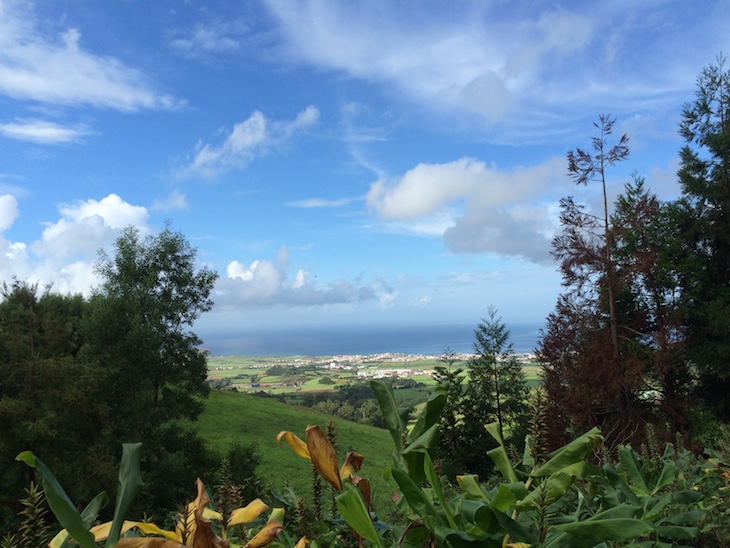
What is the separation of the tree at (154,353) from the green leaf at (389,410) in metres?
14.6

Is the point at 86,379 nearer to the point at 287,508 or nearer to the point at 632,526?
the point at 287,508

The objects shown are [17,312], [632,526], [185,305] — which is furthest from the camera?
[185,305]

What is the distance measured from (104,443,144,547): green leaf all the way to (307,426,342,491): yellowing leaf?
265 millimetres

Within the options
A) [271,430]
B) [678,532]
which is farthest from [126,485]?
[271,430]

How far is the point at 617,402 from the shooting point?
11.5 meters

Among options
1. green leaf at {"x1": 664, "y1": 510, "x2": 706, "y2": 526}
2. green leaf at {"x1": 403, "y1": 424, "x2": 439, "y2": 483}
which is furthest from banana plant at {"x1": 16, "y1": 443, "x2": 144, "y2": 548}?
green leaf at {"x1": 664, "y1": 510, "x2": 706, "y2": 526}

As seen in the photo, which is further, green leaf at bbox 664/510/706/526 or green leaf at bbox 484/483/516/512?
green leaf at bbox 664/510/706/526

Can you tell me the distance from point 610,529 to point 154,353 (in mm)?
17689

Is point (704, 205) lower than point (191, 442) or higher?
higher

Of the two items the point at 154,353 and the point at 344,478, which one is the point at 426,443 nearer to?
the point at 344,478

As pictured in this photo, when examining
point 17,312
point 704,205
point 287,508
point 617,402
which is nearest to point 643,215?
→ point 617,402

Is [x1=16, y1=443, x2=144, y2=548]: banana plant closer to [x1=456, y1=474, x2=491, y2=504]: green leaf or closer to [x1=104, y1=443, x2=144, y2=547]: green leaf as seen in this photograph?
[x1=104, y1=443, x2=144, y2=547]: green leaf

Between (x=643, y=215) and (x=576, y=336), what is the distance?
3.36 m

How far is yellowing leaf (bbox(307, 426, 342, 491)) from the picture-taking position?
84cm
